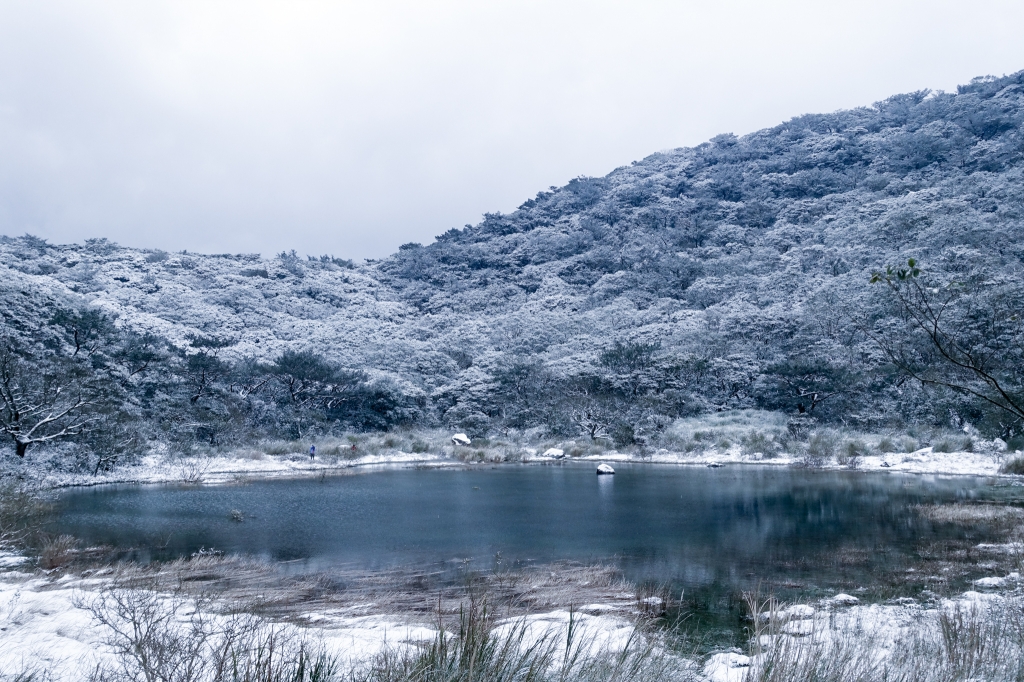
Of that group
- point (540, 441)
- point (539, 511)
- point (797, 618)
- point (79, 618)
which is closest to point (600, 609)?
point (797, 618)

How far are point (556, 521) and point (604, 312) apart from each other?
1860 inches

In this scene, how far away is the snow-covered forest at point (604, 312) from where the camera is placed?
32125 millimetres

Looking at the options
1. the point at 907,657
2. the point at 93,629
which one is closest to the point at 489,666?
the point at 907,657

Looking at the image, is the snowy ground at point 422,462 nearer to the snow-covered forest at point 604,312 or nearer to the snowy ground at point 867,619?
the snow-covered forest at point 604,312

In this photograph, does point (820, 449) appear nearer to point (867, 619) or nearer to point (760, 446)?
point (760, 446)

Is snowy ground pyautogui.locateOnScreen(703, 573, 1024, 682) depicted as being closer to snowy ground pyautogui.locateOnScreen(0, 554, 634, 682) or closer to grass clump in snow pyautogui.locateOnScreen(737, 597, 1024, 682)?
grass clump in snow pyautogui.locateOnScreen(737, 597, 1024, 682)

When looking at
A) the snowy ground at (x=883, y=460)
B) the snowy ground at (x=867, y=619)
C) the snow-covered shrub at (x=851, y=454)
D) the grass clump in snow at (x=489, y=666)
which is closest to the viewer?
the grass clump in snow at (x=489, y=666)

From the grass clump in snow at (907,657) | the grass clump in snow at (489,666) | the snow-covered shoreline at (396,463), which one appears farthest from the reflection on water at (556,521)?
the grass clump in snow at (489,666)

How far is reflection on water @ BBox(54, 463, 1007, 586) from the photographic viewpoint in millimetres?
11328

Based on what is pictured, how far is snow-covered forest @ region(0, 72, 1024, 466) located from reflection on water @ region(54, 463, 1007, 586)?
410 centimetres

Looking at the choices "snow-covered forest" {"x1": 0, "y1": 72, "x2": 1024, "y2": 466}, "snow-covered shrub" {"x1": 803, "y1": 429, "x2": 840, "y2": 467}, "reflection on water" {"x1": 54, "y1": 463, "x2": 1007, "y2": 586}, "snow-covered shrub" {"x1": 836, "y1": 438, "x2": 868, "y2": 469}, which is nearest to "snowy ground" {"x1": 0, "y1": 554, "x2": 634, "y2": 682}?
"reflection on water" {"x1": 54, "y1": 463, "x2": 1007, "y2": 586}

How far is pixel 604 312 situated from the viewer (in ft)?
202

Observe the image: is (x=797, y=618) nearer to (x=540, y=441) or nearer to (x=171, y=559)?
(x=171, y=559)

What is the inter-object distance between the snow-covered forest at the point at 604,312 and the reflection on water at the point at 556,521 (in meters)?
4.10
